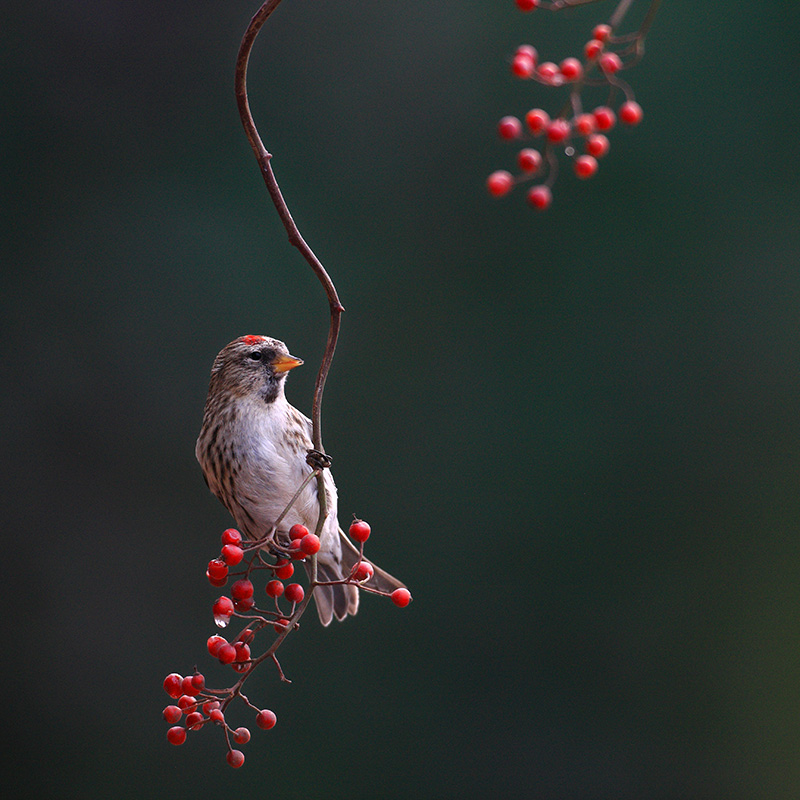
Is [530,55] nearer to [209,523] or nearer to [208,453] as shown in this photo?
[208,453]

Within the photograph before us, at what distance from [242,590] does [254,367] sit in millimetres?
370

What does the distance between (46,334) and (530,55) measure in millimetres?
2014

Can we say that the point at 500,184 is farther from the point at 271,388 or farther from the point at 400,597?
the point at 271,388

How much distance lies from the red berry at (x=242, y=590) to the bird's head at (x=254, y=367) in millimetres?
285

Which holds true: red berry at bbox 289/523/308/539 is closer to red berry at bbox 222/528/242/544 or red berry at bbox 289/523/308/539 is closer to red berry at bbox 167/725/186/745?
red berry at bbox 222/528/242/544

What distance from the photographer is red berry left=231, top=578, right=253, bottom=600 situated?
0.86 m

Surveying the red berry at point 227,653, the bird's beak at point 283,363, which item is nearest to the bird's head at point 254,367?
the bird's beak at point 283,363

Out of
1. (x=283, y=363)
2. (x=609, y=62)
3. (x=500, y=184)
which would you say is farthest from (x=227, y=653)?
(x=609, y=62)

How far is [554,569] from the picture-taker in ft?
7.97

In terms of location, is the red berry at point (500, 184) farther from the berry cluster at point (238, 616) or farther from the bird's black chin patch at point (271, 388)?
the bird's black chin patch at point (271, 388)

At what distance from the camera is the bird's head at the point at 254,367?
A: 1107 mm

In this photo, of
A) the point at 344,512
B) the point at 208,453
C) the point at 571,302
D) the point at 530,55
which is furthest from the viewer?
the point at 571,302

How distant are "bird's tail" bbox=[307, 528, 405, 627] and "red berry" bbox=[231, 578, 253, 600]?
39 cm

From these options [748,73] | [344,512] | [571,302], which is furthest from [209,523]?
[748,73]
